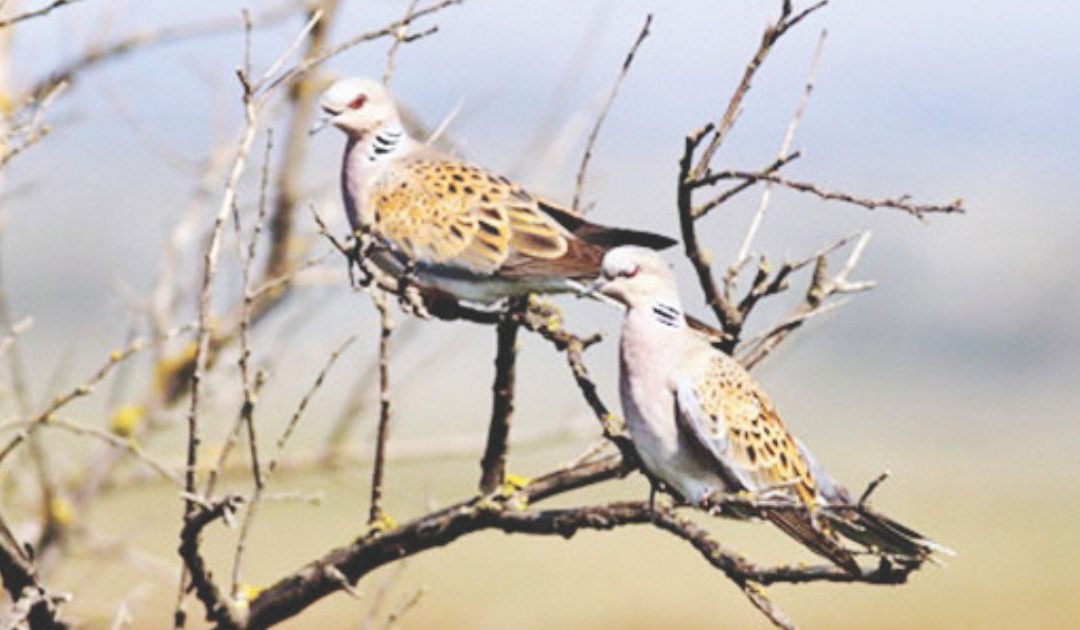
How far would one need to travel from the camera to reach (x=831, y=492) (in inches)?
191

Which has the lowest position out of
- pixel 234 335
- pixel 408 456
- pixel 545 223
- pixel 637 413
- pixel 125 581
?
pixel 125 581

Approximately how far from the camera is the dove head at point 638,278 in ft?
14.5

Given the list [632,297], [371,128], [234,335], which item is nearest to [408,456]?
[234,335]

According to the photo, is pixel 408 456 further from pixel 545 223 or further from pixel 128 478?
pixel 545 223

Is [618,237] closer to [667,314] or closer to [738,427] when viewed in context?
[667,314]

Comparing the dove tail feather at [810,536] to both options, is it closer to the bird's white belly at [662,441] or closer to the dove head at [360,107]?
the bird's white belly at [662,441]

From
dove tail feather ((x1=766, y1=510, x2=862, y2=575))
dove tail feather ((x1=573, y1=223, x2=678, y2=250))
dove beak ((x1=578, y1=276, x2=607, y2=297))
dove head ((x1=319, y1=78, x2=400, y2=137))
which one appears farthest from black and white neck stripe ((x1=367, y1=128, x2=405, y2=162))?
dove tail feather ((x1=766, y1=510, x2=862, y2=575))

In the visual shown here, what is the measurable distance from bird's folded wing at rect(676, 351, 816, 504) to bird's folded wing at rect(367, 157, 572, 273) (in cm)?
48

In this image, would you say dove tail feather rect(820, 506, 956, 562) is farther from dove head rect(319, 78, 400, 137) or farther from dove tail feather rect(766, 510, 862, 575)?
dove head rect(319, 78, 400, 137)

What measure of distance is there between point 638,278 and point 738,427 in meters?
0.39

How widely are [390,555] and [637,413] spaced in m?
0.70

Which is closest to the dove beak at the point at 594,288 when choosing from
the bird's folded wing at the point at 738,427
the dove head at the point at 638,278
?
the dove head at the point at 638,278

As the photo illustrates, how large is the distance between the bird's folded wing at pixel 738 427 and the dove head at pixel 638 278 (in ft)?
0.62

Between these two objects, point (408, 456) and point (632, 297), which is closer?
point (632, 297)
